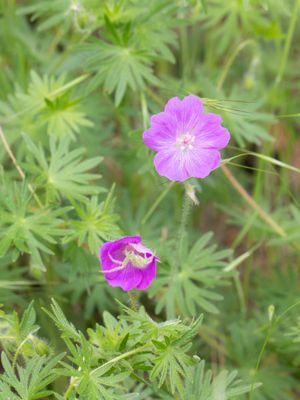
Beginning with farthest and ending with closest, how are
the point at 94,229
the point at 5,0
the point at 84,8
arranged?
the point at 5,0 < the point at 84,8 < the point at 94,229

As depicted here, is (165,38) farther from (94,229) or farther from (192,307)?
(192,307)

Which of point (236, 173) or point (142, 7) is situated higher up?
point (142, 7)

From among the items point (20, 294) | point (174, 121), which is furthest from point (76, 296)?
point (174, 121)

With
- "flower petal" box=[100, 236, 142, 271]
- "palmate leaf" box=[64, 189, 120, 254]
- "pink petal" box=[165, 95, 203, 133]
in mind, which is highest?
"pink petal" box=[165, 95, 203, 133]

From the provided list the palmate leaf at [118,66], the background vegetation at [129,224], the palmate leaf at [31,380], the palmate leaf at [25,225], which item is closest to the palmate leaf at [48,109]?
the background vegetation at [129,224]

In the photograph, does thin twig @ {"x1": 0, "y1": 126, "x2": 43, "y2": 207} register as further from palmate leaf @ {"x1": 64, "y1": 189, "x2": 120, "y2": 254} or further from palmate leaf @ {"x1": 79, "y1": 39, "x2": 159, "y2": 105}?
palmate leaf @ {"x1": 79, "y1": 39, "x2": 159, "y2": 105}

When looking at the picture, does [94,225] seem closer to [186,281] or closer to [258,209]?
[186,281]

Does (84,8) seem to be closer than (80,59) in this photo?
Yes

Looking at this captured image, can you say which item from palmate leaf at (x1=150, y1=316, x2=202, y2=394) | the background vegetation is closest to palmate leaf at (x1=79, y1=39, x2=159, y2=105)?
the background vegetation
